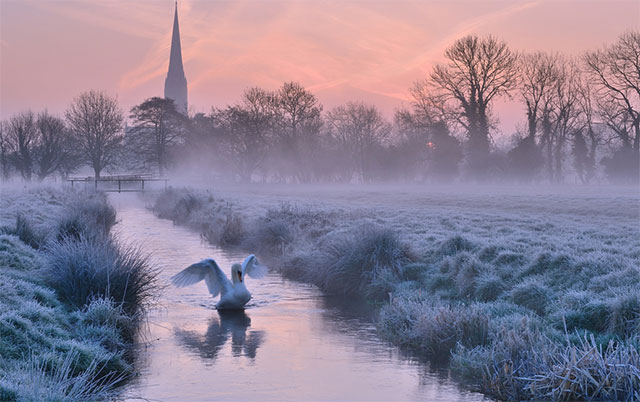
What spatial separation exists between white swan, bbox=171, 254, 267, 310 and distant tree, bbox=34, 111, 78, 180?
197ft

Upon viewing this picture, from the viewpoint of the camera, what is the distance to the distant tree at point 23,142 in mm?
67188

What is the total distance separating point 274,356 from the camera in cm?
979

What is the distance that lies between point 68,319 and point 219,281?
141 inches

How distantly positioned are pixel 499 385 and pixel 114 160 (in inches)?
2614

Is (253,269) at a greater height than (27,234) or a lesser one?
lesser

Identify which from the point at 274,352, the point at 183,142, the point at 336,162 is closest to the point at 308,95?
the point at 336,162

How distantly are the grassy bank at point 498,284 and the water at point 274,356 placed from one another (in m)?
0.65

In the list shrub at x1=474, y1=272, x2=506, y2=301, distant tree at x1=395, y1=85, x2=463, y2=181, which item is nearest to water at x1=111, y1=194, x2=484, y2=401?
shrub at x1=474, y1=272, x2=506, y2=301

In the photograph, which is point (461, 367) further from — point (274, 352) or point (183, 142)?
point (183, 142)

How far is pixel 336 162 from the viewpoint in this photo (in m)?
73.2

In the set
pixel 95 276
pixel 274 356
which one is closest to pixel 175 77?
pixel 95 276

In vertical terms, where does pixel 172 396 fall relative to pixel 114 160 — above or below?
below

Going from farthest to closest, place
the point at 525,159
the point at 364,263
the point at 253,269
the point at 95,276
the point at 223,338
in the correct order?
the point at 525,159 → the point at 364,263 → the point at 253,269 → the point at 95,276 → the point at 223,338

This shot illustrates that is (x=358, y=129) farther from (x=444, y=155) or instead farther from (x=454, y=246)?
(x=454, y=246)
